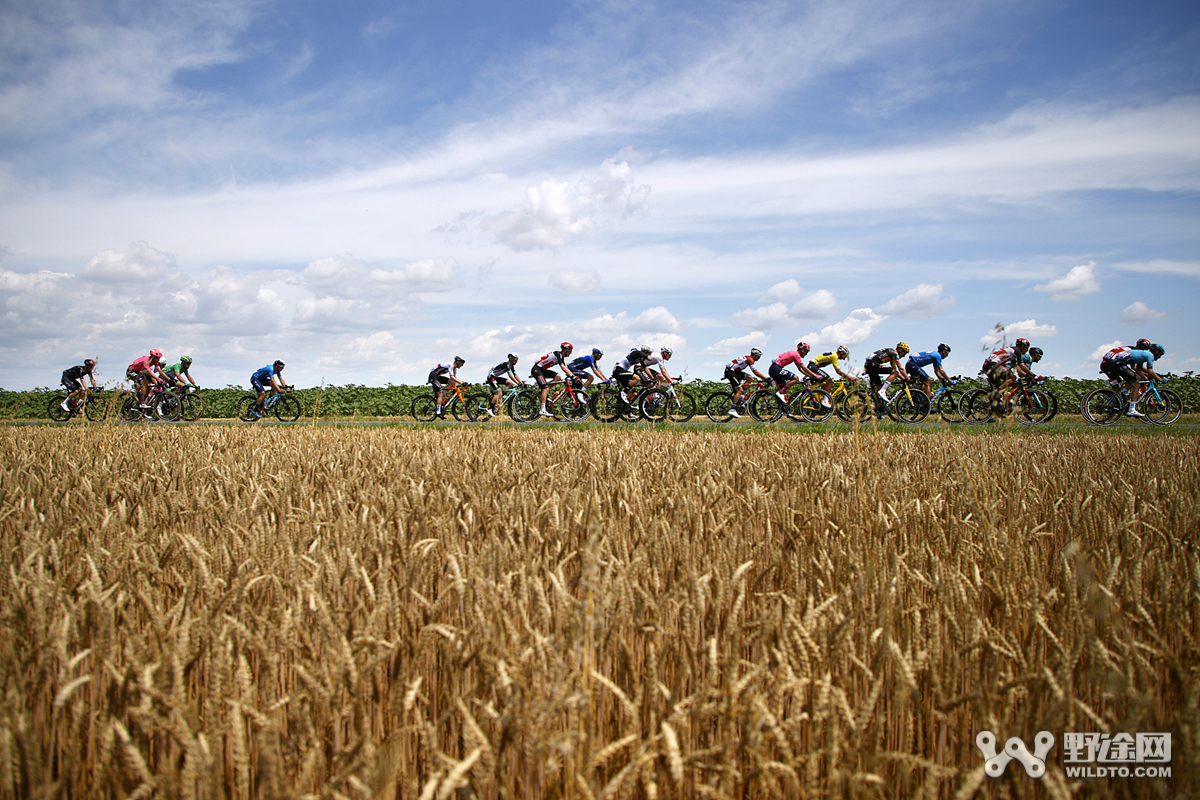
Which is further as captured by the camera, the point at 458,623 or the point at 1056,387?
the point at 1056,387

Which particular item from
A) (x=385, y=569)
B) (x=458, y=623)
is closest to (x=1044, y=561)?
(x=458, y=623)

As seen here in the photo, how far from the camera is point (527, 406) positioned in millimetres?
17547

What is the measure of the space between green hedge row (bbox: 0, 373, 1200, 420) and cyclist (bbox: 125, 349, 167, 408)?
643 cm

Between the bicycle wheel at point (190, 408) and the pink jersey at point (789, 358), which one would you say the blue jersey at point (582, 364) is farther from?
the bicycle wheel at point (190, 408)

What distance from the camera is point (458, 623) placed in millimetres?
1942

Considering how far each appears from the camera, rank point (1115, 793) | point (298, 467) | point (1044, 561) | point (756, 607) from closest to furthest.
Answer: point (1115, 793) < point (756, 607) < point (1044, 561) < point (298, 467)

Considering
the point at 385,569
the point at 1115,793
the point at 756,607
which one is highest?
the point at 385,569

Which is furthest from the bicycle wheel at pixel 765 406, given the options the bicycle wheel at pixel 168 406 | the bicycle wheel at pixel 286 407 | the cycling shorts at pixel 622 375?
the bicycle wheel at pixel 168 406

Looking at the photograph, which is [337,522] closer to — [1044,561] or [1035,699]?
[1035,699]

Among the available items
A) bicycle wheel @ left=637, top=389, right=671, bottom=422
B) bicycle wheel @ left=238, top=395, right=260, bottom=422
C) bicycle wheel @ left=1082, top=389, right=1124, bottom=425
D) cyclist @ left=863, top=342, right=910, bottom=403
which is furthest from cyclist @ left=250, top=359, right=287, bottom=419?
bicycle wheel @ left=1082, top=389, right=1124, bottom=425

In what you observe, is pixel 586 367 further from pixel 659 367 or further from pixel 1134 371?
pixel 1134 371

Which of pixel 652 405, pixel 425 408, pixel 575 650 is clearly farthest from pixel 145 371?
pixel 575 650

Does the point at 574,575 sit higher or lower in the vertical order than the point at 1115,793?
higher

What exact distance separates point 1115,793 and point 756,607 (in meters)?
0.91
